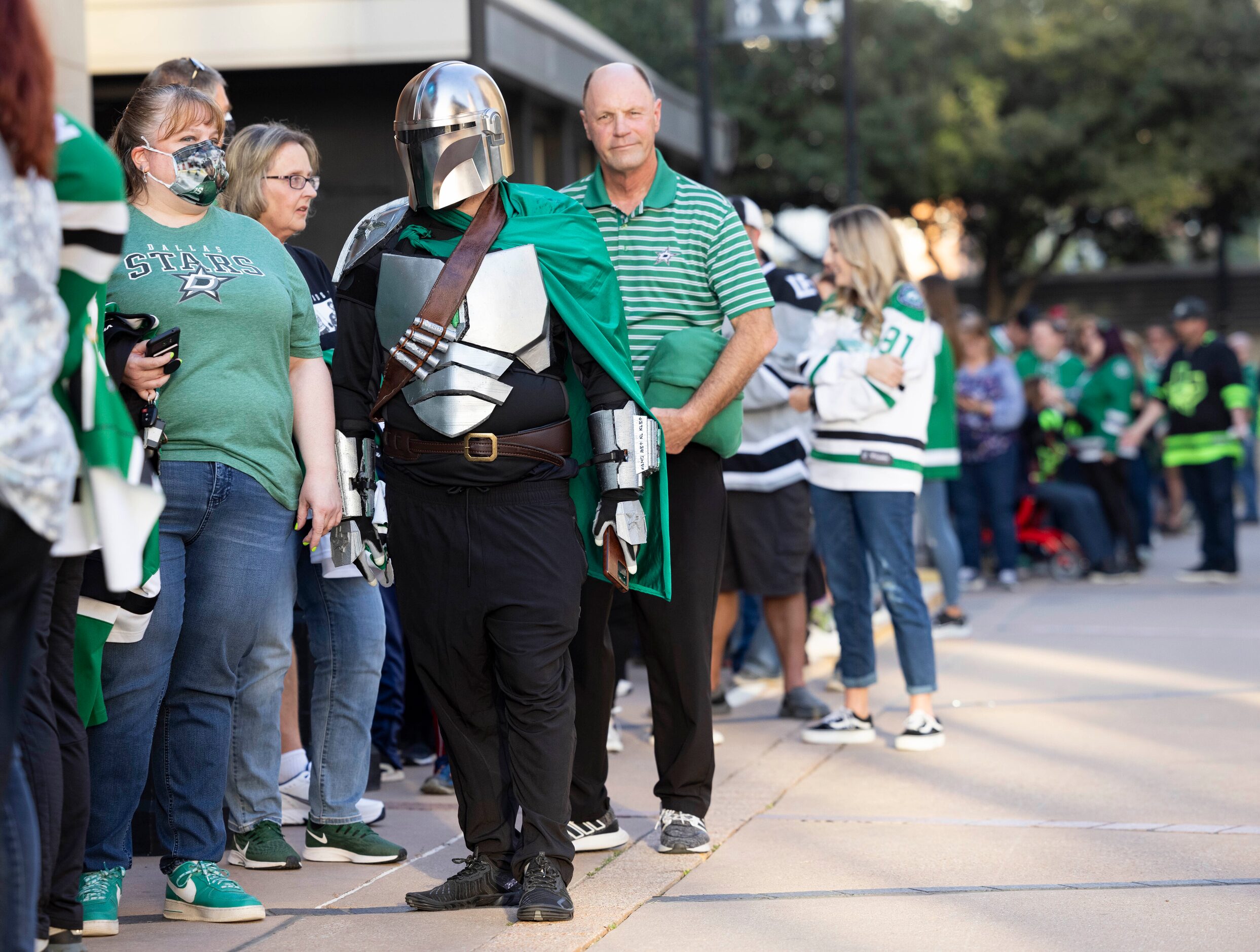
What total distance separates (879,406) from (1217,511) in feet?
21.2

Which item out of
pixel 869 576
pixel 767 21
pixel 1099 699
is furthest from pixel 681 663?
pixel 767 21

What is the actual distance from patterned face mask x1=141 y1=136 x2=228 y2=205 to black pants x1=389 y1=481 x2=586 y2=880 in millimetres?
858

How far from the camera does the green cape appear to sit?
3.67 meters

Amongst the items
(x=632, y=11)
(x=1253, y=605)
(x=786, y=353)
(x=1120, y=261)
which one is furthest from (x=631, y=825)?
(x=1120, y=261)

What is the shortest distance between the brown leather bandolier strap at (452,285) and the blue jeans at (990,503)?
24.7ft

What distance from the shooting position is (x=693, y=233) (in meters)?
4.30

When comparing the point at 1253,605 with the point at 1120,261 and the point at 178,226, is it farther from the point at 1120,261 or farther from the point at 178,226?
the point at 1120,261

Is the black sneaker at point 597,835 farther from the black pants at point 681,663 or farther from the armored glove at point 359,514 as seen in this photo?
the armored glove at point 359,514

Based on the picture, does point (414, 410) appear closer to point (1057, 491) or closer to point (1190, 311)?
point (1057, 491)

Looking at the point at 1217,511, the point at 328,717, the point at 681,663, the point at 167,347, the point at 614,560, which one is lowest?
the point at 1217,511

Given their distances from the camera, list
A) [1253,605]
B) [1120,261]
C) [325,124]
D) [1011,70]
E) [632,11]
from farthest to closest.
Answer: [1120,261] → [1011,70] → [632,11] → [1253,605] → [325,124]

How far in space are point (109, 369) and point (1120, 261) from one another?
32592mm

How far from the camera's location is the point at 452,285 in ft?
11.6

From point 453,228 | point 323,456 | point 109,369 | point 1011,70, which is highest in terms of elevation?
point 1011,70
